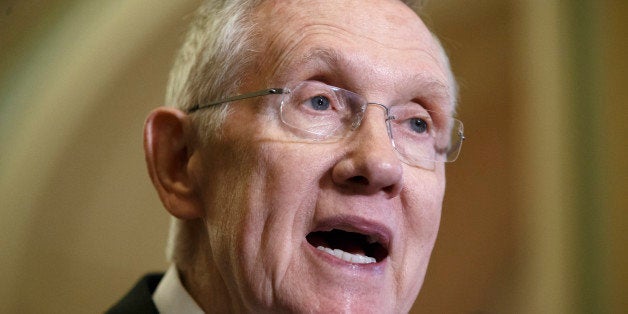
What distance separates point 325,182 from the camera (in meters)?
1.33

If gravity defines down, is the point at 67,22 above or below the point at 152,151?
above

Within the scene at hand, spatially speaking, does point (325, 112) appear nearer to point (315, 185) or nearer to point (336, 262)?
point (315, 185)

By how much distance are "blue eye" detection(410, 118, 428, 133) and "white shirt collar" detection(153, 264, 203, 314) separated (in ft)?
2.22

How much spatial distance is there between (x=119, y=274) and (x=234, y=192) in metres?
1.10

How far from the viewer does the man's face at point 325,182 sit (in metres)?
1.30

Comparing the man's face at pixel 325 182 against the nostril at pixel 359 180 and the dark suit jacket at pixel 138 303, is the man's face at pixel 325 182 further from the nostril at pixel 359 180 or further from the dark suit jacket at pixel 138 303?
the dark suit jacket at pixel 138 303

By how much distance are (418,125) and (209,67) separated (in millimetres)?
524

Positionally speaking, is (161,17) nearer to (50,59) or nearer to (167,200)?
(50,59)

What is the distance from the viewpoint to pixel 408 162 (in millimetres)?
1479

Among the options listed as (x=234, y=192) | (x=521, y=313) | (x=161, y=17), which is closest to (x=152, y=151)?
(x=234, y=192)

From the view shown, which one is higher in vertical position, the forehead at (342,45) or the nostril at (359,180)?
the forehead at (342,45)

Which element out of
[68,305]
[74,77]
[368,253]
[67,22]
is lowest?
[68,305]

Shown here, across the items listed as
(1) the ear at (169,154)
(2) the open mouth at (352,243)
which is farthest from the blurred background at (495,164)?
(2) the open mouth at (352,243)

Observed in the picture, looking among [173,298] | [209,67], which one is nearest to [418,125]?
[209,67]
